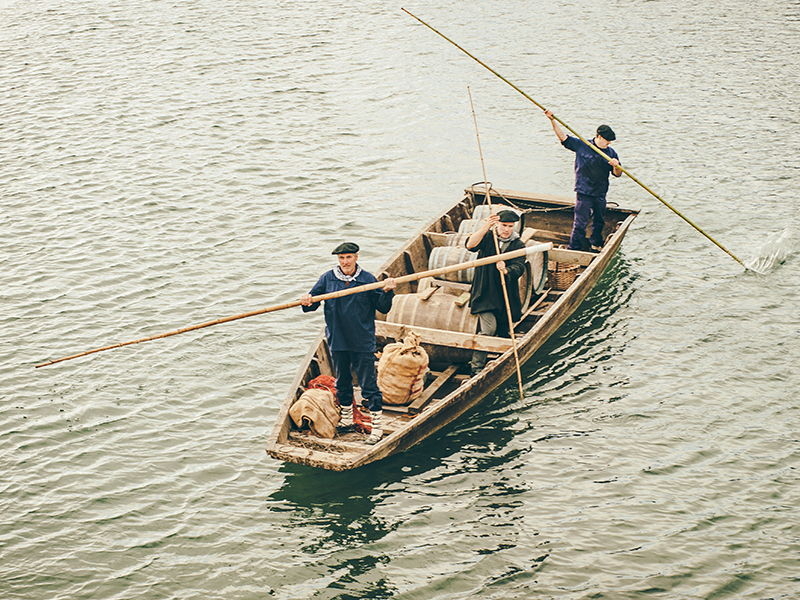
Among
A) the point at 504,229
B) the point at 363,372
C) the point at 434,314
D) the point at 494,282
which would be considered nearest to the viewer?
the point at 363,372

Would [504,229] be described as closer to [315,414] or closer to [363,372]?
[363,372]

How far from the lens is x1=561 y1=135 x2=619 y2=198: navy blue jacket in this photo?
1672cm

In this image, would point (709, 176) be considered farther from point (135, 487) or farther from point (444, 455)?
point (135, 487)

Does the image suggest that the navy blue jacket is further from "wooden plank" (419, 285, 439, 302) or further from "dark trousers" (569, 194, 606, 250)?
"wooden plank" (419, 285, 439, 302)

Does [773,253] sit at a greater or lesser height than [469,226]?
lesser

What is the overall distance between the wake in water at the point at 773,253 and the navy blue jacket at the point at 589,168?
3576 millimetres

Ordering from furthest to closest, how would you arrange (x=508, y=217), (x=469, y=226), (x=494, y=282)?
1. (x=469, y=226)
2. (x=494, y=282)
3. (x=508, y=217)

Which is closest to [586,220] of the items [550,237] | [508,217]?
[550,237]

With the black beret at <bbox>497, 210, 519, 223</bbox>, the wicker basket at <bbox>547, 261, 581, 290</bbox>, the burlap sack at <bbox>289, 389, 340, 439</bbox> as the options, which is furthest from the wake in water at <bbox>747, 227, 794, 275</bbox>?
the burlap sack at <bbox>289, 389, 340, 439</bbox>

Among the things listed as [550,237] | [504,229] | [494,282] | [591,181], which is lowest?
[550,237]

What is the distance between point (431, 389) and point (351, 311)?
1981 millimetres

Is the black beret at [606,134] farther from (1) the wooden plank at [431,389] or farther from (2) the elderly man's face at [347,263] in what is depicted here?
(2) the elderly man's face at [347,263]

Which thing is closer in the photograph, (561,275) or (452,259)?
(452,259)

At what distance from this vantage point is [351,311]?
12234mm
